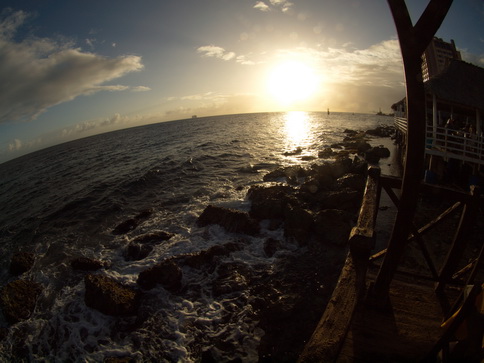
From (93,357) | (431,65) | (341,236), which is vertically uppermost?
(431,65)

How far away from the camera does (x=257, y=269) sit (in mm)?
9156

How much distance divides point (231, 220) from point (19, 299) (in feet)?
28.6

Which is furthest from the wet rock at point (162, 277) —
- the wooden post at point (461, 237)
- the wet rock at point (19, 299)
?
the wooden post at point (461, 237)

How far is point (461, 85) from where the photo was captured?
45.0 ft

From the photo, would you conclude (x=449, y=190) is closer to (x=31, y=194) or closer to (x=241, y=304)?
(x=241, y=304)

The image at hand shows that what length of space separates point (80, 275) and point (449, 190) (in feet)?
41.7

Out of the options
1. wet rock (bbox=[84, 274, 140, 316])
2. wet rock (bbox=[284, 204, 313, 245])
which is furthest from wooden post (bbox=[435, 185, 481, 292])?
wet rock (bbox=[84, 274, 140, 316])

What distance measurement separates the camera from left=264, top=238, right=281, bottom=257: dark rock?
10.0m

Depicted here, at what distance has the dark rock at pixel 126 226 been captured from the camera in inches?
517

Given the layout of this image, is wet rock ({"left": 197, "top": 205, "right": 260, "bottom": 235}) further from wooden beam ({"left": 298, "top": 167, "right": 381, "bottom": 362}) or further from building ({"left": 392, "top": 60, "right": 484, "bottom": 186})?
building ({"left": 392, "top": 60, "right": 484, "bottom": 186})

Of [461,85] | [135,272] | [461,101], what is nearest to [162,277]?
[135,272]

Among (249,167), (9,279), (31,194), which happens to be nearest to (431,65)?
(249,167)

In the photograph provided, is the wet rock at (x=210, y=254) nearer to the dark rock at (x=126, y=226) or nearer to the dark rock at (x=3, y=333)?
the dark rock at (x=126, y=226)

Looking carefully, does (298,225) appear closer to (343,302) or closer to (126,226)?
(343,302)
